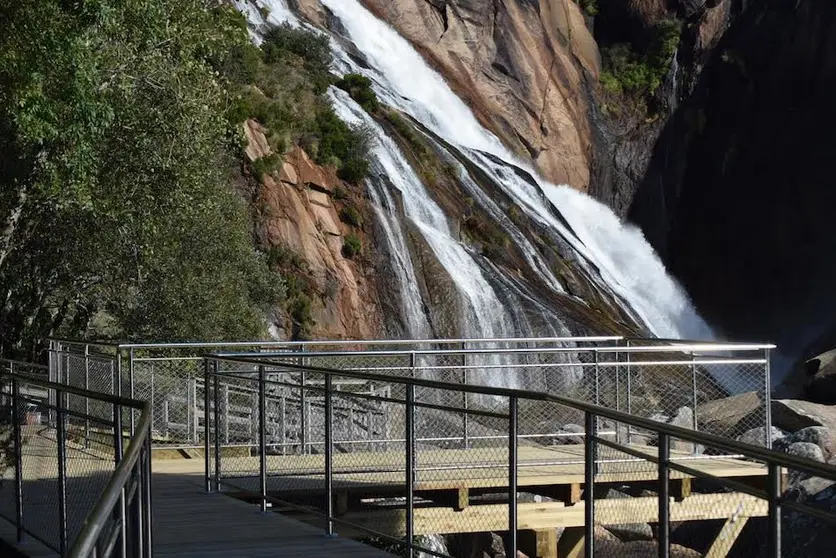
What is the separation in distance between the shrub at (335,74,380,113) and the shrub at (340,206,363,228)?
6028 millimetres

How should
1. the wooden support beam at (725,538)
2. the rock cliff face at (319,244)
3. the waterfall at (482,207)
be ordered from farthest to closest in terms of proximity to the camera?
the waterfall at (482,207) → the rock cliff face at (319,244) → the wooden support beam at (725,538)

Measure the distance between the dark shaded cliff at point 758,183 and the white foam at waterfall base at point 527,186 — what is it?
7.59 feet

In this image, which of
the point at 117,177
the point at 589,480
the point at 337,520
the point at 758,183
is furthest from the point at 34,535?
the point at 758,183

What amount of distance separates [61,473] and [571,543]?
27.5 ft

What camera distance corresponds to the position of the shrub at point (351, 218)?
33938 mm

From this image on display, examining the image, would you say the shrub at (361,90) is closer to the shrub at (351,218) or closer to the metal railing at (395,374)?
the shrub at (351,218)

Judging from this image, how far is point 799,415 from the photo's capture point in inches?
942

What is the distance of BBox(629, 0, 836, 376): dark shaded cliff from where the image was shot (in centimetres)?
5066

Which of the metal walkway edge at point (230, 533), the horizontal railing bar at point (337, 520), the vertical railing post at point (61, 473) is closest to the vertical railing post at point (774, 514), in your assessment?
the horizontal railing bar at point (337, 520)

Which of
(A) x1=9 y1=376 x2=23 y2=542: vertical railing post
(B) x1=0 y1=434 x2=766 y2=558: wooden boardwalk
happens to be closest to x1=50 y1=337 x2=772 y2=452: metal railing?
(B) x1=0 y1=434 x2=766 y2=558: wooden boardwalk

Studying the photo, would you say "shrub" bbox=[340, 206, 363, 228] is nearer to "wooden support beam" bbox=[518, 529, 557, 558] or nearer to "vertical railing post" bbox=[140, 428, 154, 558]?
"wooden support beam" bbox=[518, 529, 557, 558]

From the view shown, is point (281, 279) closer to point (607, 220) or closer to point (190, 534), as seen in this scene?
point (190, 534)

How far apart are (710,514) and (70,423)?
6.21 m

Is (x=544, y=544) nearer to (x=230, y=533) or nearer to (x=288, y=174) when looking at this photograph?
(x=230, y=533)
